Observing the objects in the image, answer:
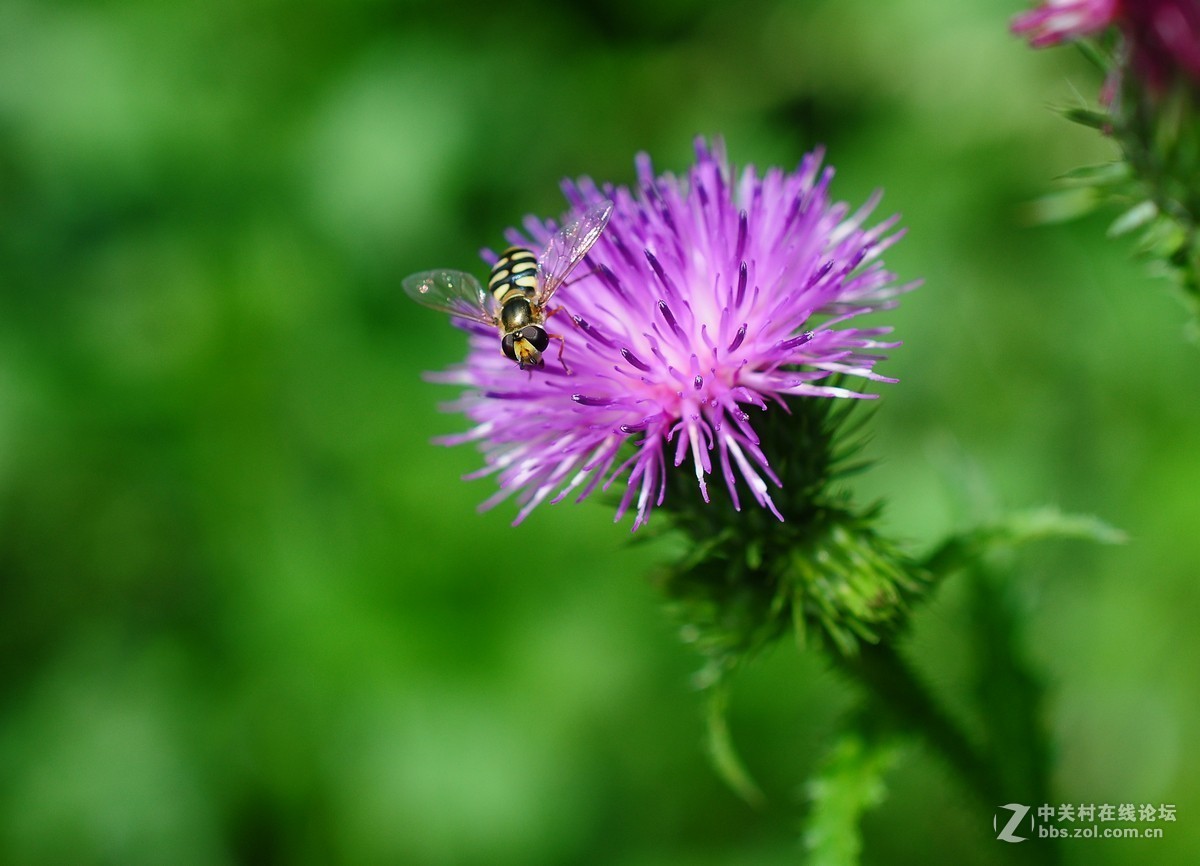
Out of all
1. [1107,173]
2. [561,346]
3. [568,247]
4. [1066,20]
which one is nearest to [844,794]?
[561,346]

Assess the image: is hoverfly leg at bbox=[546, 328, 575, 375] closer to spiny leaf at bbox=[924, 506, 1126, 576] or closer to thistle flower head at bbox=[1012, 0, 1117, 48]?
spiny leaf at bbox=[924, 506, 1126, 576]

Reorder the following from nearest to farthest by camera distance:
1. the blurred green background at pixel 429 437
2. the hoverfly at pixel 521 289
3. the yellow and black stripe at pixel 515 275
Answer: the hoverfly at pixel 521 289 → the yellow and black stripe at pixel 515 275 → the blurred green background at pixel 429 437

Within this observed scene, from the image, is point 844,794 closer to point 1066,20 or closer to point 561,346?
point 561,346

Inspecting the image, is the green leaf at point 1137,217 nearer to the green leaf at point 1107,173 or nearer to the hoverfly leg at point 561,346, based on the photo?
the green leaf at point 1107,173

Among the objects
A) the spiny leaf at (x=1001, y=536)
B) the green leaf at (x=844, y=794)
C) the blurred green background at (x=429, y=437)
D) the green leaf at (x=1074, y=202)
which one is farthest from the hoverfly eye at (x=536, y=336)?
the blurred green background at (x=429, y=437)

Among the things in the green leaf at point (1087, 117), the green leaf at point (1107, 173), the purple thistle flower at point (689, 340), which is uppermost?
the green leaf at point (1087, 117)

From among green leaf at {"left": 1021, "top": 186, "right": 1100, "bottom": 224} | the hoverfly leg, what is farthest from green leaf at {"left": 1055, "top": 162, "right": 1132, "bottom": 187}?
the hoverfly leg

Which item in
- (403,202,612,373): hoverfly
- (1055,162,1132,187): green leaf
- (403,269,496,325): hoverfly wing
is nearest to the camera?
(1055,162,1132,187): green leaf
